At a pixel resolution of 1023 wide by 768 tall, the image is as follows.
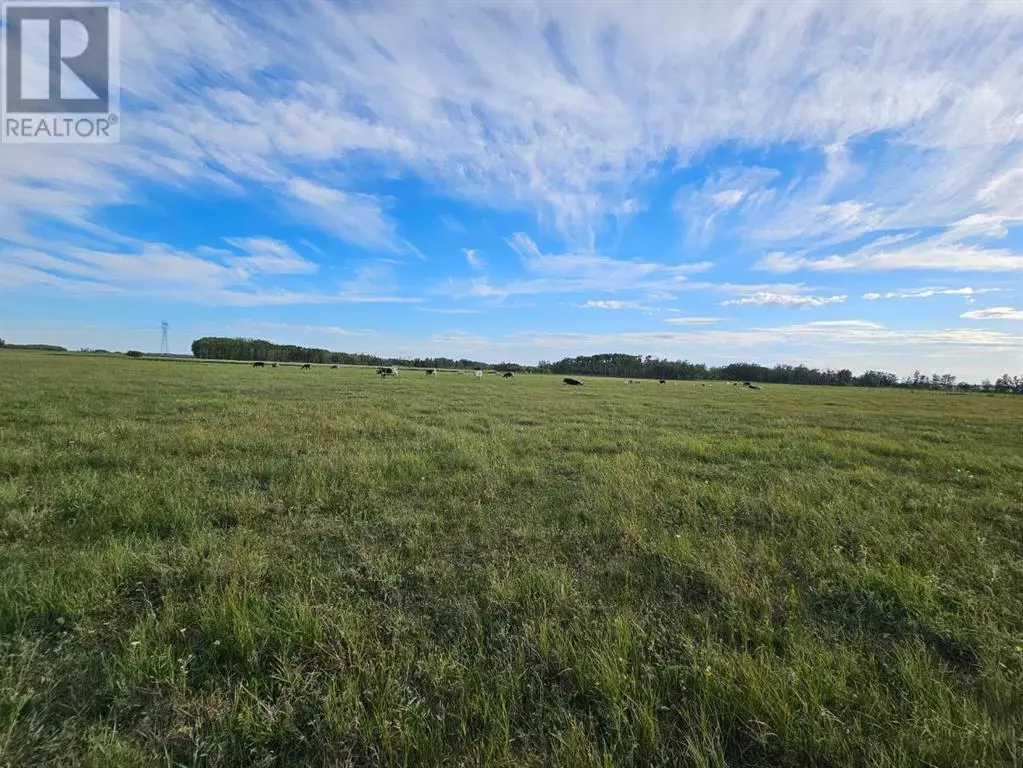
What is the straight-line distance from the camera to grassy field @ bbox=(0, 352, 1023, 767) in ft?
8.21

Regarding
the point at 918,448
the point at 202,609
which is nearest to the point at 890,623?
the point at 202,609

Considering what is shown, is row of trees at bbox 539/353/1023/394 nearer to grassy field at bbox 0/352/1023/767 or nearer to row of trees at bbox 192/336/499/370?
row of trees at bbox 192/336/499/370

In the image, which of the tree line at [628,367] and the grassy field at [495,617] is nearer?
the grassy field at [495,617]

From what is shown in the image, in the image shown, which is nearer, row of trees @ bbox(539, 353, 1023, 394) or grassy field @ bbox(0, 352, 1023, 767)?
grassy field @ bbox(0, 352, 1023, 767)

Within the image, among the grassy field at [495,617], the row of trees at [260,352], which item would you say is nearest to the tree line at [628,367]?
the row of trees at [260,352]

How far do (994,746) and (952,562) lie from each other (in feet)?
10.5

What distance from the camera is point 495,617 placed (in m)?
3.69

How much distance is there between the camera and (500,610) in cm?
377

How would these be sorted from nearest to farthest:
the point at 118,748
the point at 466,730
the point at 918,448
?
the point at 118,748 < the point at 466,730 < the point at 918,448

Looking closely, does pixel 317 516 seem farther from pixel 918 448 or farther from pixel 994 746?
pixel 918 448

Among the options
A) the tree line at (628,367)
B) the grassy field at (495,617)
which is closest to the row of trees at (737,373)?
the tree line at (628,367)

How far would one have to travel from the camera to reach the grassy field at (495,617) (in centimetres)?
250

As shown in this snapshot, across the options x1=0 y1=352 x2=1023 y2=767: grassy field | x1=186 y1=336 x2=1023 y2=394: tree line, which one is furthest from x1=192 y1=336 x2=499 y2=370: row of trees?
x1=0 y1=352 x2=1023 y2=767: grassy field

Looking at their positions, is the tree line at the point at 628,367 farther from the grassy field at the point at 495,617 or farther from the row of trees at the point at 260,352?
the grassy field at the point at 495,617
